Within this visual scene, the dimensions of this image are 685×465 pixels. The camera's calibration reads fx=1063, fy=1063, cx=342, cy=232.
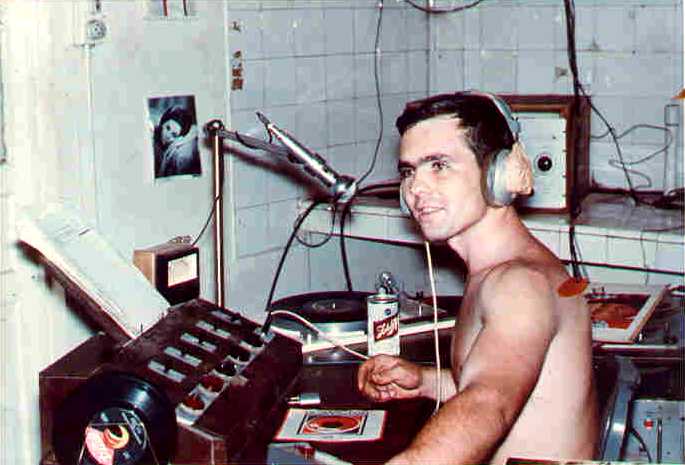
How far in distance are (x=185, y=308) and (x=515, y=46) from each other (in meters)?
2.29

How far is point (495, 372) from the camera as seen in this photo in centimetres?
155

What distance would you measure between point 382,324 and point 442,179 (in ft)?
1.91

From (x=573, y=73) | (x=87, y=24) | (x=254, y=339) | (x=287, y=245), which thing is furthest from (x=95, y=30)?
(x=573, y=73)

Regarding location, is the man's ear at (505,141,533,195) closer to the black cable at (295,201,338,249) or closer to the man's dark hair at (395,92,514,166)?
the man's dark hair at (395,92,514,166)

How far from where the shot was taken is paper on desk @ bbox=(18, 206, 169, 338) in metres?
1.83

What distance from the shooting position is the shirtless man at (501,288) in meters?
1.60

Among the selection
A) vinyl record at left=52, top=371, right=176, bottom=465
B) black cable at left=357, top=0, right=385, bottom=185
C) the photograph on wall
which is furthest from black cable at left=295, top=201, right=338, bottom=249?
vinyl record at left=52, top=371, right=176, bottom=465

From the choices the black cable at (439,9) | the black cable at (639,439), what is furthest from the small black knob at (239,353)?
the black cable at (439,9)

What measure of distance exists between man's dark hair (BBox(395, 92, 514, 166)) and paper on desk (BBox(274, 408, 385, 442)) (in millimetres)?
489

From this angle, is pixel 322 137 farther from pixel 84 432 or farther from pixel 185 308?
pixel 84 432

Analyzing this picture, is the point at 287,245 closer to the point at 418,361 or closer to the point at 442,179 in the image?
the point at 418,361

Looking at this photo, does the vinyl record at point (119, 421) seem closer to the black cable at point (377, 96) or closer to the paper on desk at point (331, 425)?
the paper on desk at point (331, 425)

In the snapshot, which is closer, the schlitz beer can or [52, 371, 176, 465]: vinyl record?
[52, 371, 176, 465]: vinyl record

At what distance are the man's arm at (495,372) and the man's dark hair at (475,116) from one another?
0.74 feet
